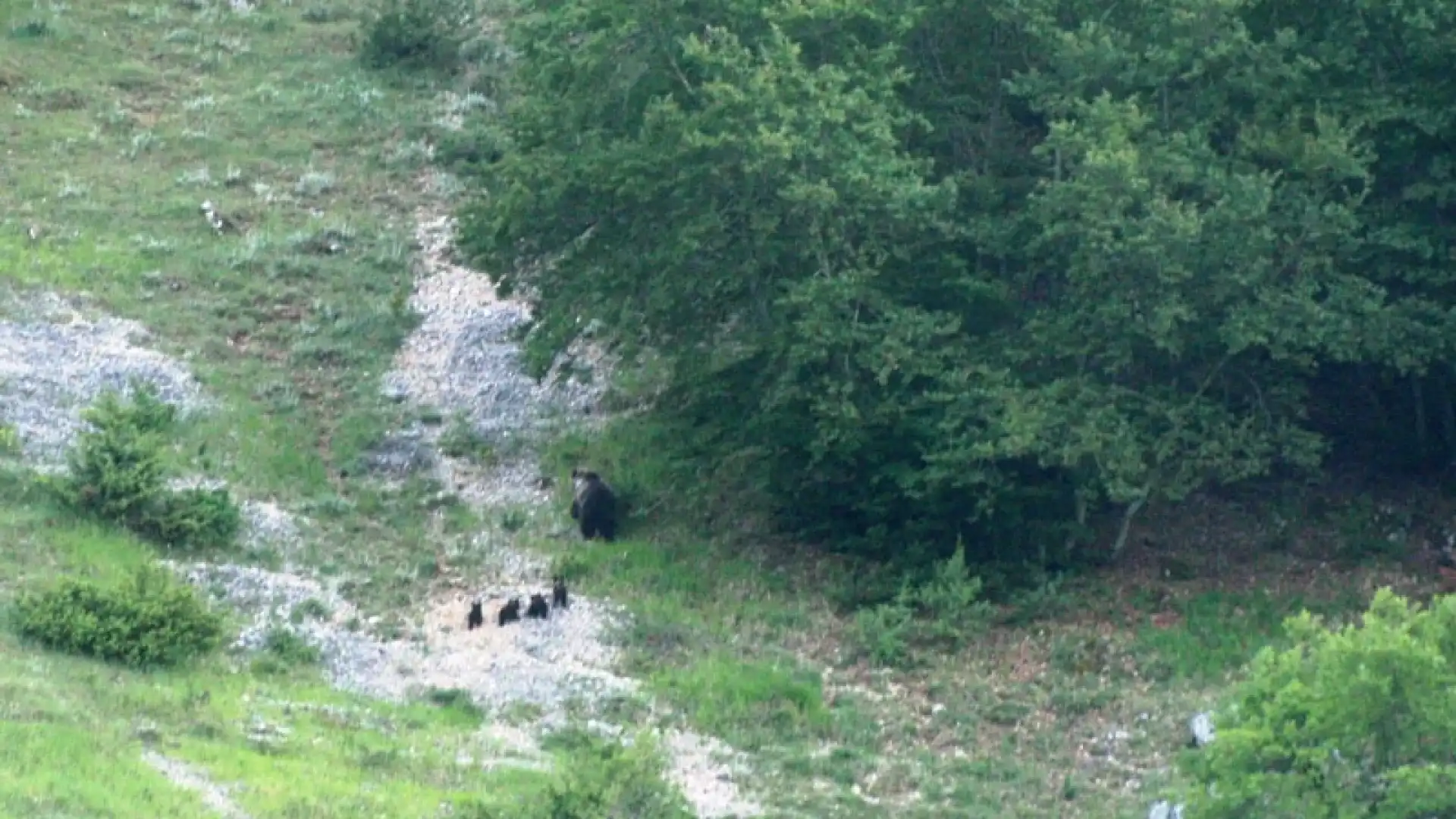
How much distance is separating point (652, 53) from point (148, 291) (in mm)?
9179

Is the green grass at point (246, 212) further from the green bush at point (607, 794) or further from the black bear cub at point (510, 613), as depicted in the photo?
the green bush at point (607, 794)

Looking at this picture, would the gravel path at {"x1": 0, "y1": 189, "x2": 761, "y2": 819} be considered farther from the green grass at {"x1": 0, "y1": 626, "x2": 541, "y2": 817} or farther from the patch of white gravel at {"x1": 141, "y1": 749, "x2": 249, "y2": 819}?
the green grass at {"x1": 0, "y1": 626, "x2": 541, "y2": 817}

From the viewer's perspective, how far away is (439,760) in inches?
626

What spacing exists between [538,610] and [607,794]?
6.87 m

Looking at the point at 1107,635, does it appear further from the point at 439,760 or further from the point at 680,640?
the point at 439,760

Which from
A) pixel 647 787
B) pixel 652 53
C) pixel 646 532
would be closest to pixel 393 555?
pixel 646 532

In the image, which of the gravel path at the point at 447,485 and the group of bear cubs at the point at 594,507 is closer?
the gravel path at the point at 447,485

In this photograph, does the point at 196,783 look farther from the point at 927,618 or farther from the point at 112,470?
the point at 927,618

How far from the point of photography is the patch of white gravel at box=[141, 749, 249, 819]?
13516 mm

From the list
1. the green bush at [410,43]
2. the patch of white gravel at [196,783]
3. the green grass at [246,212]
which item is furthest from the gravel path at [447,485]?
the green bush at [410,43]

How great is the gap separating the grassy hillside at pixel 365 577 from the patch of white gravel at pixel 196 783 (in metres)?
0.09

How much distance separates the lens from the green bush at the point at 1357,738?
12.0m

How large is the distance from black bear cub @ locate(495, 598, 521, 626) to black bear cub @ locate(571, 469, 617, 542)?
9.04 ft

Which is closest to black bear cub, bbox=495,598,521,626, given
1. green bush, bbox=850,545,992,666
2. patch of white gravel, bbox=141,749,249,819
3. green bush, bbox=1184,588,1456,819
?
green bush, bbox=850,545,992,666
